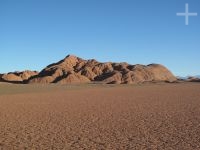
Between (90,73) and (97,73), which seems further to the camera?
(97,73)

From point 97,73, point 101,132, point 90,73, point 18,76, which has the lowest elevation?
point 101,132

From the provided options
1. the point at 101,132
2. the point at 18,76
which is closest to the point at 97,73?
the point at 18,76

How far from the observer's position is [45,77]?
340 ft

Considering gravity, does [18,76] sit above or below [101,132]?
above

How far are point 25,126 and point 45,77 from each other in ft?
288

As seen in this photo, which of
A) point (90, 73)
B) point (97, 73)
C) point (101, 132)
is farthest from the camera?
point (97, 73)

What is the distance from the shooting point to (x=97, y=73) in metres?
115

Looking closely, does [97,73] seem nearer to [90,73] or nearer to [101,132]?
[90,73]

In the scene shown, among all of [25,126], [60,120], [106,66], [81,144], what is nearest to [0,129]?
[25,126]

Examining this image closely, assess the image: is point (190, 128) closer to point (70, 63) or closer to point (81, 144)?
point (81, 144)

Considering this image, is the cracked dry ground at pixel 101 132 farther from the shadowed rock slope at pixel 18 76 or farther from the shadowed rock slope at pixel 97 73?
the shadowed rock slope at pixel 18 76

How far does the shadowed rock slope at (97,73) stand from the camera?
102938 mm

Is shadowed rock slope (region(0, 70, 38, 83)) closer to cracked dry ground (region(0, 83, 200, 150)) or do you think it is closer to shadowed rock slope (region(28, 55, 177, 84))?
shadowed rock slope (region(28, 55, 177, 84))

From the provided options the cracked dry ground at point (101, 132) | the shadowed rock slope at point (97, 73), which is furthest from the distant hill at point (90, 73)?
the cracked dry ground at point (101, 132)
